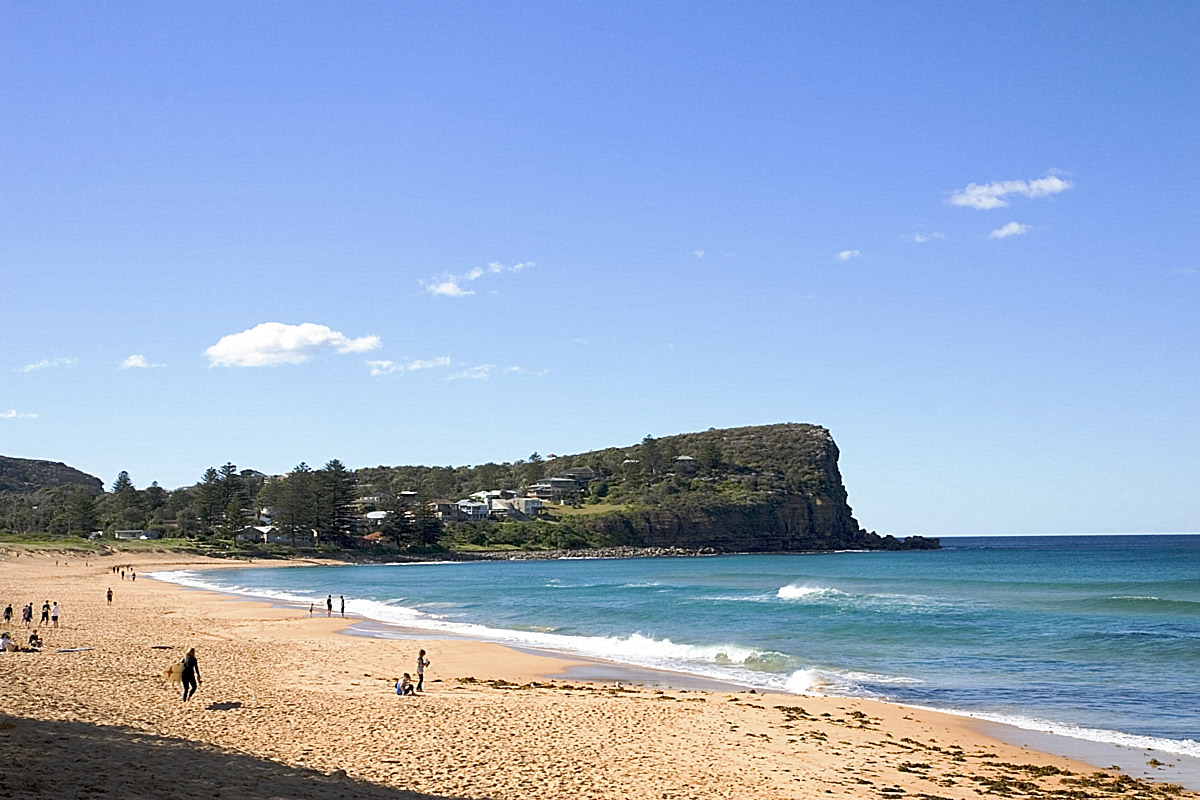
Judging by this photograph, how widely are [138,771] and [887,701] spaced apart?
1592cm

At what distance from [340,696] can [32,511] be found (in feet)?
437

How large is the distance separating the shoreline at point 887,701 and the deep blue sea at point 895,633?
497mm

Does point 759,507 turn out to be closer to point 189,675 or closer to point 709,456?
point 709,456

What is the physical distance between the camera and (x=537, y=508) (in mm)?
152750

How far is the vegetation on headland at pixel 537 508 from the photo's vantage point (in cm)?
12006

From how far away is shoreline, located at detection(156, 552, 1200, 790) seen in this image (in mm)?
15758

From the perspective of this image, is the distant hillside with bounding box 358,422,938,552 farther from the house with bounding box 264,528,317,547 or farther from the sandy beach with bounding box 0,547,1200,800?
the sandy beach with bounding box 0,547,1200,800

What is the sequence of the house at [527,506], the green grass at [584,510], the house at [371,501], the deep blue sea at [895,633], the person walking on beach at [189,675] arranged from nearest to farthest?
the person walking on beach at [189,675] < the deep blue sea at [895,633] < the green grass at [584,510] < the house at [527,506] < the house at [371,501]

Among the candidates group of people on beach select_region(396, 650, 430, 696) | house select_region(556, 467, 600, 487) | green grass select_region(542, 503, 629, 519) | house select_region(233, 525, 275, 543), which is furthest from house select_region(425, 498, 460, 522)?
group of people on beach select_region(396, 650, 430, 696)

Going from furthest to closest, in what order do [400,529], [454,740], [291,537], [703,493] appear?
[703,493] < [400,529] < [291,537] < [454,740]

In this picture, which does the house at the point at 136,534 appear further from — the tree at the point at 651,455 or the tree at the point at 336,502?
the tree at the point at 651,455

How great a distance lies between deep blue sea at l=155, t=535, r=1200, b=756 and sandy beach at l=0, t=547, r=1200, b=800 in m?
3.63

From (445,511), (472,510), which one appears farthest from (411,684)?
(472,510)

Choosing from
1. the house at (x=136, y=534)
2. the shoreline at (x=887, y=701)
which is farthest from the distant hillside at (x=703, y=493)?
the shoreline at (x=887, y=701)
